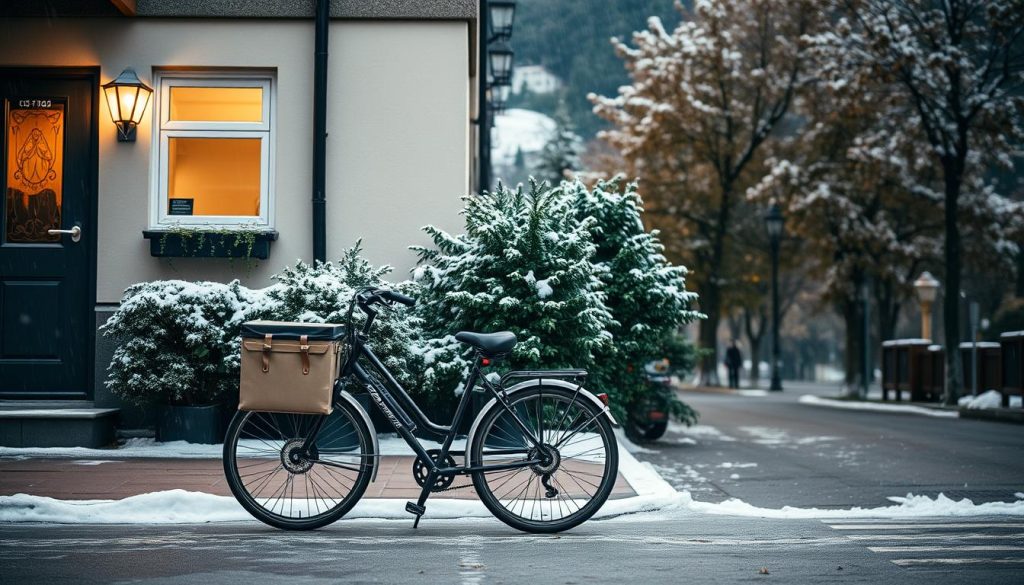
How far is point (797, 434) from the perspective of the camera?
598 inches

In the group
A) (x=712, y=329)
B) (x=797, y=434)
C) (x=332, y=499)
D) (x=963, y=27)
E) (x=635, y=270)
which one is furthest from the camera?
(x=712, y=329)

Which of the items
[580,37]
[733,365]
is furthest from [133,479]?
[580,37]

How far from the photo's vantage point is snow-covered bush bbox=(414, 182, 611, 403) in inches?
364

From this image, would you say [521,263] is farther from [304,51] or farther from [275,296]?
[304,51]

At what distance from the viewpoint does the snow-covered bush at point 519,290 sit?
9234 mm

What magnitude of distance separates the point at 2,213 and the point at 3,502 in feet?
14.7

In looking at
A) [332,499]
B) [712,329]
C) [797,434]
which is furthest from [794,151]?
[332,499]

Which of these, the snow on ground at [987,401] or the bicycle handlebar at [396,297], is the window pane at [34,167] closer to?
the bicycle handlebar at [396,297]

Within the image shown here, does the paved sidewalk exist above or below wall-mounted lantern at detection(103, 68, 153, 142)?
below

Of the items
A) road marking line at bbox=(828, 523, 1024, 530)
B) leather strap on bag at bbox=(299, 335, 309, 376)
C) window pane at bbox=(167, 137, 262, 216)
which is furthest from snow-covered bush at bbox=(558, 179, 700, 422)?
leather strap on bag at bbox=(299, 335, 309, 376)

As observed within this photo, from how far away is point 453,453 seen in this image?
6.08 meters

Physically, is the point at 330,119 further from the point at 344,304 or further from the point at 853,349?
the point at 853,349

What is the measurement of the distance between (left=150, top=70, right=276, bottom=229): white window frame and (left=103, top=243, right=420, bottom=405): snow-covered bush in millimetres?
1102

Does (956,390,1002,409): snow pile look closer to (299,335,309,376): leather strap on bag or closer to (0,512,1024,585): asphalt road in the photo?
(0,512,1024,585): asphalt road
